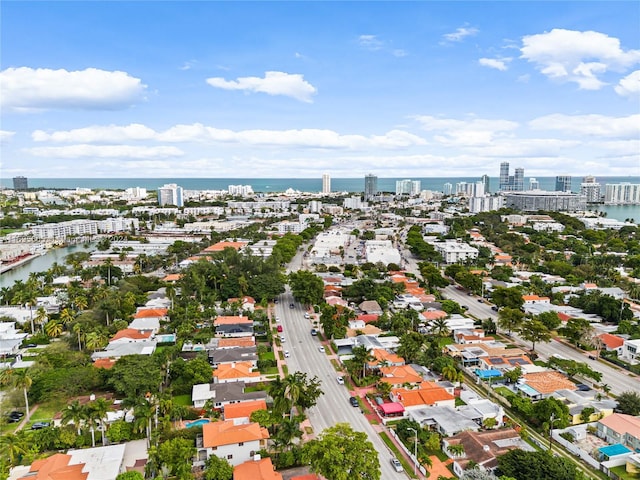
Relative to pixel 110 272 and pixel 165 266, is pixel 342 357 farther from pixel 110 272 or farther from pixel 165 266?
pixel 165 266

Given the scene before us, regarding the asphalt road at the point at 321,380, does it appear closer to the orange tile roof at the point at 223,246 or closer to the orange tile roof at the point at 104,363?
the orange tile roof at the point at 104,363

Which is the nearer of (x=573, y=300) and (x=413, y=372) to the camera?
(x=413, y=372)

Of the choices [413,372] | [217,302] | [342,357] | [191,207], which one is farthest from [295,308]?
[191,207]

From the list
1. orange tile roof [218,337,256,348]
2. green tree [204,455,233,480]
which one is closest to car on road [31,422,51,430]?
green tree [204,455,233,480]

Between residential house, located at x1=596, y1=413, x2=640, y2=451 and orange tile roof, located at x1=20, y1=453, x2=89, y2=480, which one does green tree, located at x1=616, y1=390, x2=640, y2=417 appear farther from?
orange tile roof, located at x1=20, y1=453, x2=89, y2=480

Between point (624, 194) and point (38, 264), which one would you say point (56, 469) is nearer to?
point (38, 264)

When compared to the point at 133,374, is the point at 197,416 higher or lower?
lower
